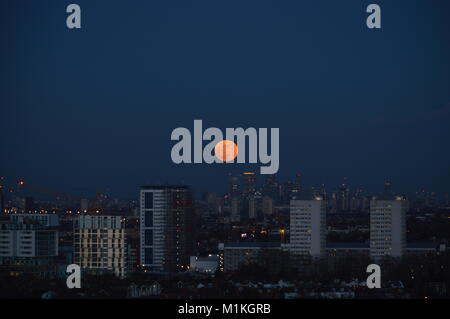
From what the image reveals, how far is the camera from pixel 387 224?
642 inches

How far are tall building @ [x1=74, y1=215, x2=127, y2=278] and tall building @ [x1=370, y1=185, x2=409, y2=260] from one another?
3711 mm

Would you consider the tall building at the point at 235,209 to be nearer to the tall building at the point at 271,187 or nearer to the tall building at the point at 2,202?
the tall building at the point at 271,187

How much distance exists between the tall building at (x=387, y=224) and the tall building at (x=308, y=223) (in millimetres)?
756

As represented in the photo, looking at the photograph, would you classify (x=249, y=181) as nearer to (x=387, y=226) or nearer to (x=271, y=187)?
(x=271, y=187)

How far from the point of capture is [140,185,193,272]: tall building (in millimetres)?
16984

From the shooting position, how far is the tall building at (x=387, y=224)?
1556 cm

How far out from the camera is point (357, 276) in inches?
546

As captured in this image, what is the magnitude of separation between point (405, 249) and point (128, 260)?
13.4ft

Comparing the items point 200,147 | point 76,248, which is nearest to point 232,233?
point 76,248

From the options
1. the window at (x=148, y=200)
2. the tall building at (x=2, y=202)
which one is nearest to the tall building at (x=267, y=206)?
the window at (x=148, y=200)

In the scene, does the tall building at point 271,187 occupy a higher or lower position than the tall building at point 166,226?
higher

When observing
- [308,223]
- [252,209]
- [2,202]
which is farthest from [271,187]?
[2,202]

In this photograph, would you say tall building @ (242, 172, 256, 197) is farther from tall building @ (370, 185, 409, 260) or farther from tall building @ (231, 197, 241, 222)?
tall building @ (370, 185, 409, 260)
